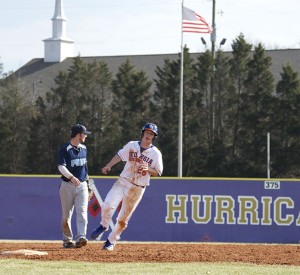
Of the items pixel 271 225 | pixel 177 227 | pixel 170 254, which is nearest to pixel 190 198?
pixel 177 227

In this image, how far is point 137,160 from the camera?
1361 cm

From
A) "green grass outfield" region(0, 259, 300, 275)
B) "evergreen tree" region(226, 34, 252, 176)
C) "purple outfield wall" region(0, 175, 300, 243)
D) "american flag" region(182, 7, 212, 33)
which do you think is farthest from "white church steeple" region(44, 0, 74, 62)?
"green grass outfield" region(0, 259, 300, 275)

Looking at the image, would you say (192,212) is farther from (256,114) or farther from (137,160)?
(256,114)

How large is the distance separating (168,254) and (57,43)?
58546mm

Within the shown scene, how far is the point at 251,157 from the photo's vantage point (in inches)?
2071

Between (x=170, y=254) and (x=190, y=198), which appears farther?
(x=190, y=198)

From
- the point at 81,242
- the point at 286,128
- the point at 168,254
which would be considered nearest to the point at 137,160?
the point at 168,254

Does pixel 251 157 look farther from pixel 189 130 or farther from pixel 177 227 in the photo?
pixel 177 227

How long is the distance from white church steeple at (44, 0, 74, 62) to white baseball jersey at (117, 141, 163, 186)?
2261 inches

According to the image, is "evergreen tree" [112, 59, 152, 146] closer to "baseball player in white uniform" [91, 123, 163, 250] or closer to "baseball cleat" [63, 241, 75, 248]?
"baseball cleat" [63, 241, 75, 248]

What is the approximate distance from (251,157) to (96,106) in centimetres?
1214

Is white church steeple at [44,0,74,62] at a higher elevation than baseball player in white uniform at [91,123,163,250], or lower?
higher

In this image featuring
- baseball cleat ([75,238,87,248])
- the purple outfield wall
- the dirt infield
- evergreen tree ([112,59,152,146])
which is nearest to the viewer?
the dirt infield

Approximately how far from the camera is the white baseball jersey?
13.6m
